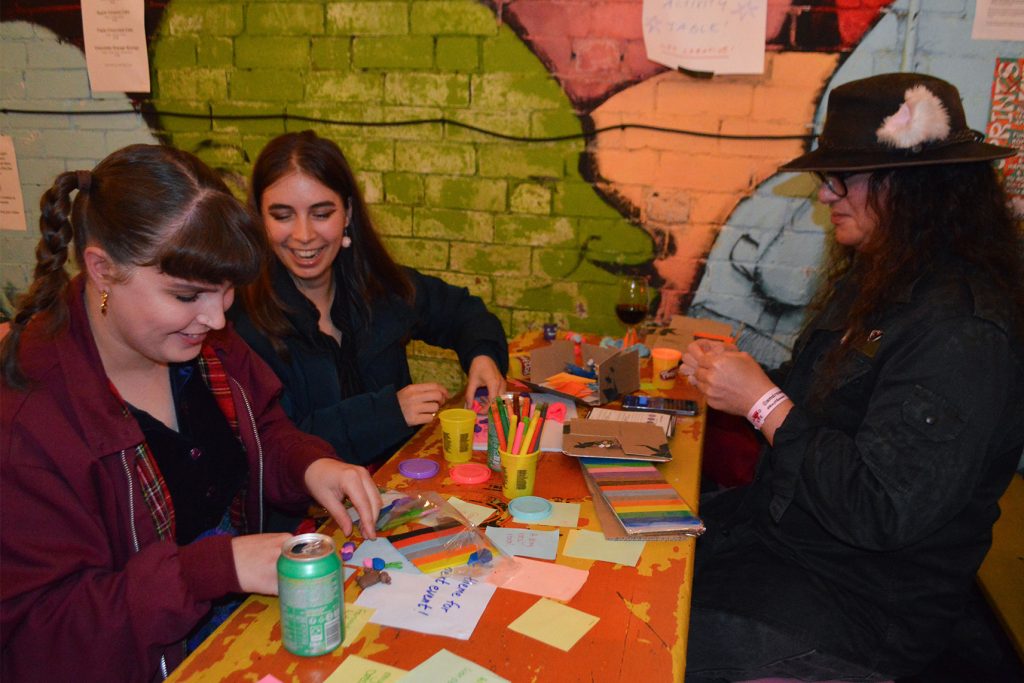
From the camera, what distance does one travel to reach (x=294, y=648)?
1.02 meters

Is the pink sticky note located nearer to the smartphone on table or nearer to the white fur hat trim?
the smartphone on table

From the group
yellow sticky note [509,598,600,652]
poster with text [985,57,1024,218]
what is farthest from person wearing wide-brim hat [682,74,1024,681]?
poster with text [985,57,1024,218]

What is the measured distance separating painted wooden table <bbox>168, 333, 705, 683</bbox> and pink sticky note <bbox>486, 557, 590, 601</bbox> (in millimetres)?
17

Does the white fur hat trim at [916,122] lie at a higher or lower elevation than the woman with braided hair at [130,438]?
higher

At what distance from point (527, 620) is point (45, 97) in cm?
367

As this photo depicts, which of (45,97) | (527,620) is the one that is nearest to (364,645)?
(527,620)

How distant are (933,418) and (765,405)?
35 centimetres

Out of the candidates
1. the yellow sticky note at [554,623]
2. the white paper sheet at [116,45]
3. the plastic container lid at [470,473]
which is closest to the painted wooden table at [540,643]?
the yellow sticky note at [554,623]

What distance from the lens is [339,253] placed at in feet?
7.52

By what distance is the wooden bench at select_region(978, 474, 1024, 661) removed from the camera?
1.92 m

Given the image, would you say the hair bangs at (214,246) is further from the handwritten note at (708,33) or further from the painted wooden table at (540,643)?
the handwritten note at (708,33)

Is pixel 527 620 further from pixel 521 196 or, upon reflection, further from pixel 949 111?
pixel 521 196

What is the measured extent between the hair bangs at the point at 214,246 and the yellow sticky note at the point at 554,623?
29.6 inches

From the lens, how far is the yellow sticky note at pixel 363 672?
0.99 metres
